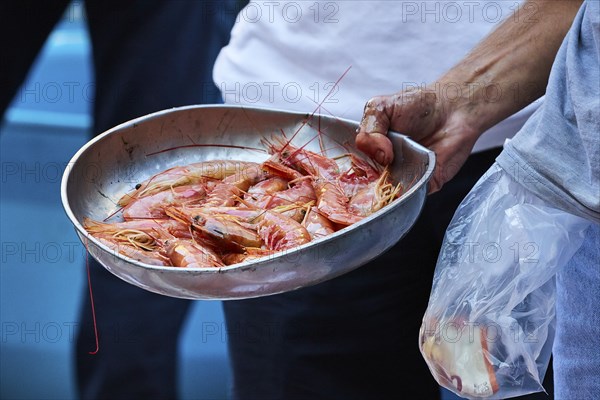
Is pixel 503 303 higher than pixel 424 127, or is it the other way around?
pixel 424 127

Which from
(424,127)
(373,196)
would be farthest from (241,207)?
(424,127)

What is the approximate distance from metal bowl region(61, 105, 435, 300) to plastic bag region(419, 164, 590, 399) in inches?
4.2

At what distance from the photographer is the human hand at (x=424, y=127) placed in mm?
1132

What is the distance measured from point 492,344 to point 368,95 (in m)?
0.49

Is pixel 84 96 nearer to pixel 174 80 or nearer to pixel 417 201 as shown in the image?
pixel 174 80

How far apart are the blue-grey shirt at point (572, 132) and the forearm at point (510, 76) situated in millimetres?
241

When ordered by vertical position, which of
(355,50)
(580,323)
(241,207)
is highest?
(355,50)

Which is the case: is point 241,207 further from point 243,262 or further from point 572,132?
point 572,132

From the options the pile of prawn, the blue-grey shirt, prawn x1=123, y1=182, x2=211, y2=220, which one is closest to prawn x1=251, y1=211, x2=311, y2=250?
the pile of prawn

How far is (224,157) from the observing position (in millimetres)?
1226

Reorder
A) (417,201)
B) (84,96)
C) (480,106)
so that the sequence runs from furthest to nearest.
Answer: (84,96) → (480,106) → (417,201)

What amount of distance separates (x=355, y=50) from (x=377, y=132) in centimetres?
25

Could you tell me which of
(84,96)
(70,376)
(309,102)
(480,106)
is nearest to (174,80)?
(84,96)

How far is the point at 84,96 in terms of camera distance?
98.6 inches
